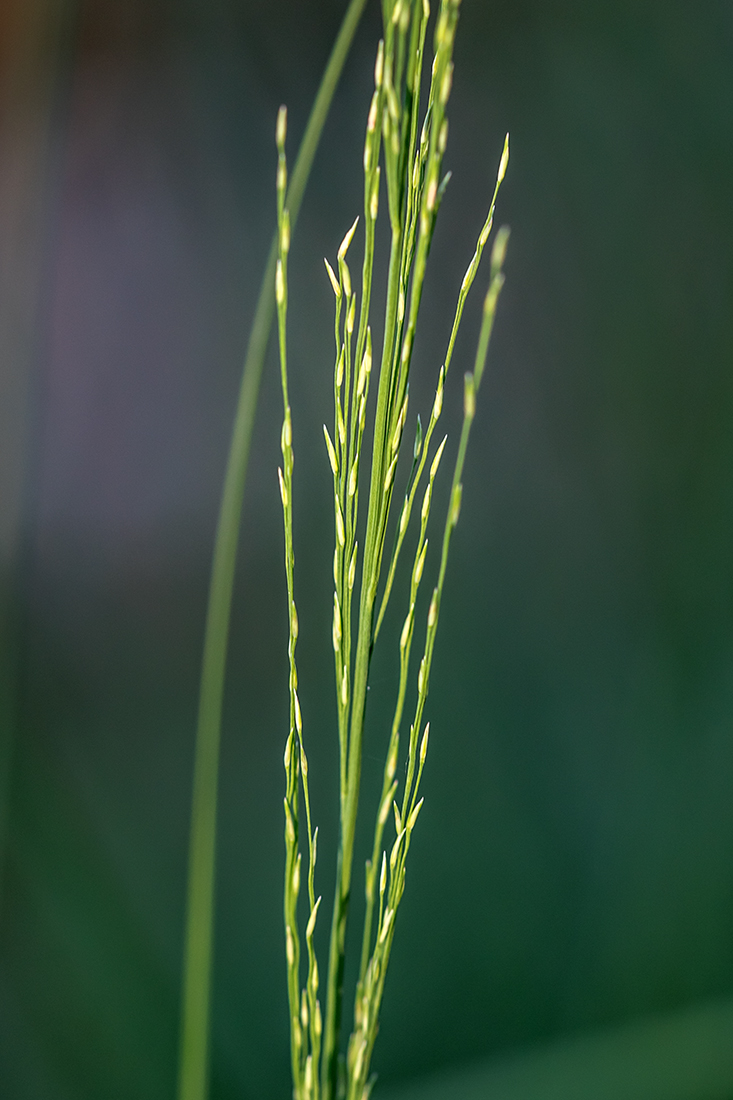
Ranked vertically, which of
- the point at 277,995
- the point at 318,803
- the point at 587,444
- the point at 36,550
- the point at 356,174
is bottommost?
the point at 277,995

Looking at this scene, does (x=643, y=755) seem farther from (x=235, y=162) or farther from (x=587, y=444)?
(x=235, y=162)

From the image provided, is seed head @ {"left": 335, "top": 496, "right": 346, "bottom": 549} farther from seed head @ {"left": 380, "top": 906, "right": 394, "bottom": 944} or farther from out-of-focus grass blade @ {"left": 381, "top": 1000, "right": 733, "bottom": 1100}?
out-of-focus grass blade @ {"left": 381, "top": 1000, "right": 733, "bottom": 1100}

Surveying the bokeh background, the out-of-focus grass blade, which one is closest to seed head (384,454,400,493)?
the bokeh background

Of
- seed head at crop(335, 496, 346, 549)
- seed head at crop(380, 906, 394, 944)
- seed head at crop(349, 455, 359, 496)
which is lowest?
seed head at crop(380, 906, 394, 944)

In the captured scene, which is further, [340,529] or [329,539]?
[329,539]

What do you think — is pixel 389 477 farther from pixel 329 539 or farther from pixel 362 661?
pixel 329 539

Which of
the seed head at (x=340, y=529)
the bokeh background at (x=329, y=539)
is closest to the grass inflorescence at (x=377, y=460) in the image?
the seed head at (x=340, y=529)

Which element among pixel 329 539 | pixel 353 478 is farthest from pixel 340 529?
pixel 329 539

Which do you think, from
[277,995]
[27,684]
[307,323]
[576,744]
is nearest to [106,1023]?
[277,995]

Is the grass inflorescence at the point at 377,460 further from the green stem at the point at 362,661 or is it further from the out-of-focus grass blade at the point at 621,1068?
the out-of-focus grass blade at the point at 621,1068
